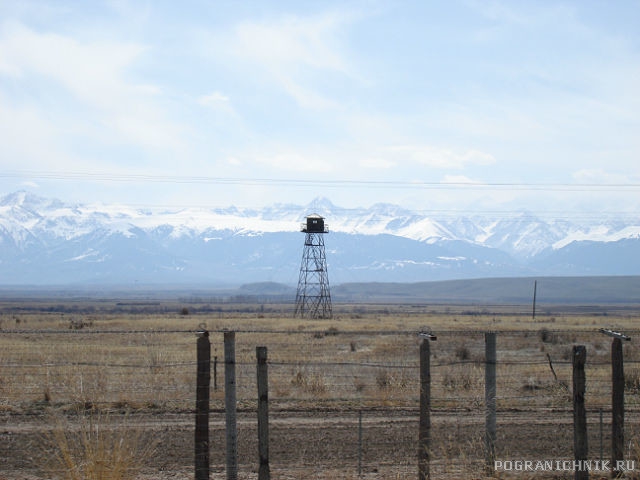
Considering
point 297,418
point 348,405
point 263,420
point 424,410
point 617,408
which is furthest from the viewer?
point 348,405

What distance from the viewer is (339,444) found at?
13.7 metres

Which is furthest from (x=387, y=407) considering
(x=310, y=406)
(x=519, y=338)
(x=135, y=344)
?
(x=519, y=338)

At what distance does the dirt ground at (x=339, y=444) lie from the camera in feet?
38.4

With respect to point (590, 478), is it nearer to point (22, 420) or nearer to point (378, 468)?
point (378, 468)

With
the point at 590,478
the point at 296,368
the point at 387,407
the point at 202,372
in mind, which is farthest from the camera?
the point at 296,368

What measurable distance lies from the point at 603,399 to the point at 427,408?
9885 millimetres

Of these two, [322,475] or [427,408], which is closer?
[427,408]

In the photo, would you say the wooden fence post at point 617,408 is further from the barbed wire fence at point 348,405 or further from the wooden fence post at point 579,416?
the barbed wire fence at point 348,405

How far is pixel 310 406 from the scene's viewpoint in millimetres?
18047

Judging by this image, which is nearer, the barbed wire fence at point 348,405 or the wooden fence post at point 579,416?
the wooden fence post at point 579,416

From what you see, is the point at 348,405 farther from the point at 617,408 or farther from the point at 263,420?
the point at 617,408

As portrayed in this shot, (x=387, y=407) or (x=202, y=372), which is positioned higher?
(x=202, y=372)

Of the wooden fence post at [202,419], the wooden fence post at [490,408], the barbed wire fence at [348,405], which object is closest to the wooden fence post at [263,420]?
the wooden fence post at [202,419]

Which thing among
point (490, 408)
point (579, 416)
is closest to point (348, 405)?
point (490, 408)
